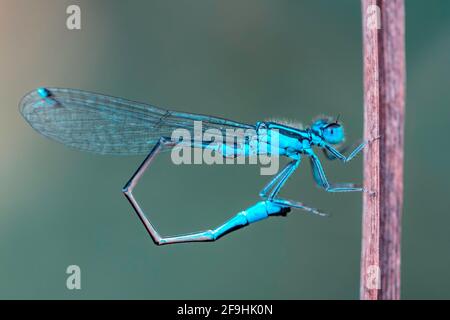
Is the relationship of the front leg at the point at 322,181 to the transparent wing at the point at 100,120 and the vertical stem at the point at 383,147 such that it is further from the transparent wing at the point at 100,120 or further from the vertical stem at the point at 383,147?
the transparent wing at the point at 100,120

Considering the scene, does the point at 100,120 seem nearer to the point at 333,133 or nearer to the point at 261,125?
the point at 261,125

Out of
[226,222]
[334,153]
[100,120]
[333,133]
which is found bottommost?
[226,222]

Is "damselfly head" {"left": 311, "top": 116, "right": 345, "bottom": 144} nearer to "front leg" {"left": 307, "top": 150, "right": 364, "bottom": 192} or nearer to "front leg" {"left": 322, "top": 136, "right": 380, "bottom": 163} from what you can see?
Result: "front leg" {"left": 322, "top": 136, "right": 380, "bottom": 163}

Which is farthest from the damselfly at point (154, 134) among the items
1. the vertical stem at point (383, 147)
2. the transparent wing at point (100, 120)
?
the vertical stem at point (383, 147)

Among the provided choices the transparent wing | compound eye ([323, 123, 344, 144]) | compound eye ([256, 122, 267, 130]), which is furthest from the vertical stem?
the transparent wing

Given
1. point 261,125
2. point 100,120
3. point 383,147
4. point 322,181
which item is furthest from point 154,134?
point 383,147

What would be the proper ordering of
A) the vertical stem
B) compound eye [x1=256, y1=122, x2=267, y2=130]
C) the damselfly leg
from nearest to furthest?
the vertical stem
the damselfly leg
compound eye [x1=256, y1=122, x2=267, y2=130]

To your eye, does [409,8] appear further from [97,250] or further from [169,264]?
[97,250]
